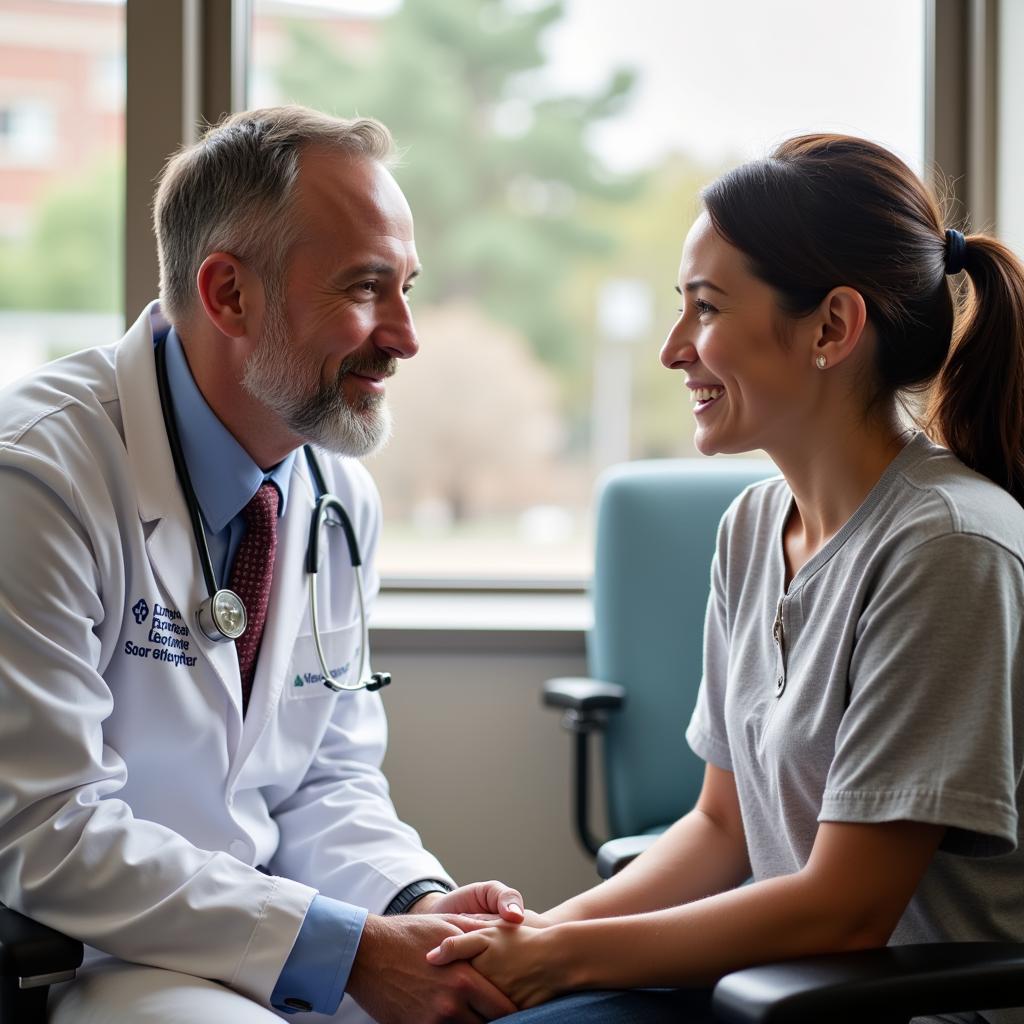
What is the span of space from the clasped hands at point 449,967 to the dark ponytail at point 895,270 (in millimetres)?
663

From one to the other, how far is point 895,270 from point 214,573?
2.61ft

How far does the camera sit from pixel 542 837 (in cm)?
215

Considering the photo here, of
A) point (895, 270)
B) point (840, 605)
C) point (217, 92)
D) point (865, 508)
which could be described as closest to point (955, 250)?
point (895, 270)

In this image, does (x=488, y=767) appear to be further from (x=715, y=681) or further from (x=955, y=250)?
(x=955, y=250)

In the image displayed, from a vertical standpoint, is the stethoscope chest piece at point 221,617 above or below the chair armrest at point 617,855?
above

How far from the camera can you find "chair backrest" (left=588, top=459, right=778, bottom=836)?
71.2 inches

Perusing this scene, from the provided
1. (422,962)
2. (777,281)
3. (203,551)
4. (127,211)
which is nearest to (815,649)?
(777,281)

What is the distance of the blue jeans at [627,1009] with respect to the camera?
42.3 inches

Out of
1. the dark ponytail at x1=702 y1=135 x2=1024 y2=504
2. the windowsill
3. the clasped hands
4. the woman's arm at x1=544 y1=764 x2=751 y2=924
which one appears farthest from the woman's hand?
the windowsill

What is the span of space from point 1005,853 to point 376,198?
0.98m

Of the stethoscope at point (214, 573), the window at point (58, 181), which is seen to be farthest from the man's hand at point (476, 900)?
the window at point (58, 181)

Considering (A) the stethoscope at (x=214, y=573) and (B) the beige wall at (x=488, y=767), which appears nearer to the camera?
(A) the stethoscope at (x=214, y=573)

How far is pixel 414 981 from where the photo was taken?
119cm

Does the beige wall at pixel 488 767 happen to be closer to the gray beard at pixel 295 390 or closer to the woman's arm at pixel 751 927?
the gray beard at pixel 295 390
